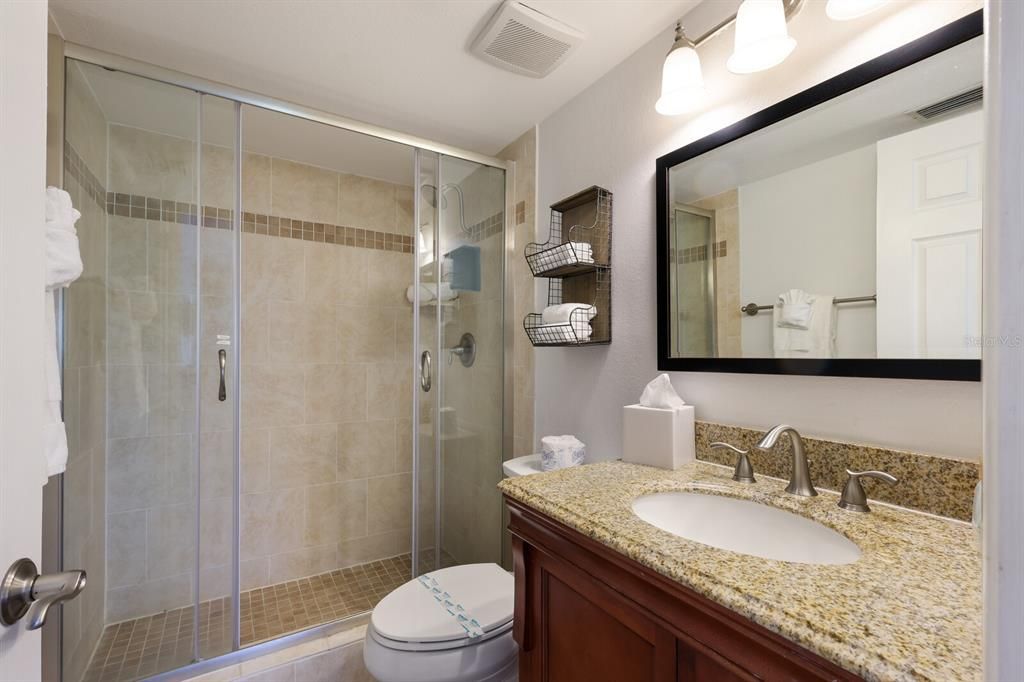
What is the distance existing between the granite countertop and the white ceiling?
143 cm

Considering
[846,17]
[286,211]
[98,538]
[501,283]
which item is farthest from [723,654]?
[286,211]

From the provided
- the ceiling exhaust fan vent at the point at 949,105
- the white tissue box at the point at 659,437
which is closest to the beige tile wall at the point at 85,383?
the white tissue box at the point at 659,437

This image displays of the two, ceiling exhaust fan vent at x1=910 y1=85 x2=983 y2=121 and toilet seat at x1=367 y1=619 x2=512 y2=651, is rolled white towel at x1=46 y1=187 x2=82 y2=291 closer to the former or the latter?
toilet seat at x1=367 y1=619 x2=512 y2=651

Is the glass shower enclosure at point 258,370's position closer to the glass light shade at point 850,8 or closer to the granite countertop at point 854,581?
the granite countertop at point 854,581

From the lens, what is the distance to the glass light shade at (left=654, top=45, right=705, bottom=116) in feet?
4.09

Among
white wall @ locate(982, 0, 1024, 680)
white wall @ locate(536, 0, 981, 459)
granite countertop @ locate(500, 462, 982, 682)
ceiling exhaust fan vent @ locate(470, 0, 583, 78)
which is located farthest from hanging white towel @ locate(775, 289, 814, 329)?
ceiling exhaust fan vent @ locate(470, 0, 583, 78)

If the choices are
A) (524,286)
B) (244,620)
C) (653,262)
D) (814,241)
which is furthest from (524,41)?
(244,620)

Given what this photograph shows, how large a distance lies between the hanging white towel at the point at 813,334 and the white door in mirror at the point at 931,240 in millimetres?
93

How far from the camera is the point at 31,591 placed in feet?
1.63

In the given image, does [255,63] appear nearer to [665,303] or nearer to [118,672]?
[665,303]

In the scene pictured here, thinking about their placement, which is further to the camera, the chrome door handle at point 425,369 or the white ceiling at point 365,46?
the chrome door handle at point 425,369

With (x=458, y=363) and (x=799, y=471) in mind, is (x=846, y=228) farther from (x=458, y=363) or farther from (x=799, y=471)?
(x=458, y=363)

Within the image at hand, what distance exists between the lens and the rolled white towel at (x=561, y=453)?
63.7 inches

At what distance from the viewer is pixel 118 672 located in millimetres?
1509
